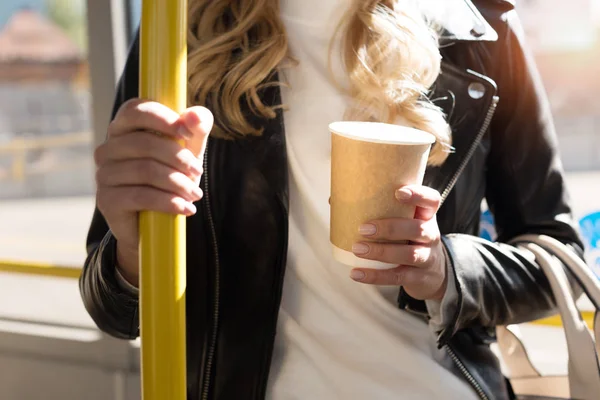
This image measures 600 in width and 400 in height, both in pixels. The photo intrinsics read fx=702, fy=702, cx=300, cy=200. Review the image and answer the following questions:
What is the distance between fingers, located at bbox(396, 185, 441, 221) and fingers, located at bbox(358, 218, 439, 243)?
0.01 m

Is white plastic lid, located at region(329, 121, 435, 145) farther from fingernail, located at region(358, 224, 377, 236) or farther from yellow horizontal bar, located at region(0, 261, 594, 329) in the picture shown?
yellow horizontal bar, located at region(0, 261, 594, 329)

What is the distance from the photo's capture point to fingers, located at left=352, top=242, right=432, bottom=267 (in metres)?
0.85

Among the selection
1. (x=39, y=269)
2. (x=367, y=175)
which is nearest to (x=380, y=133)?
(x=367, y=175)

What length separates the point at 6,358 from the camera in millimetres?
2188

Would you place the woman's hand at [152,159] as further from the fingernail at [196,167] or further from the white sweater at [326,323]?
the white sweater at [326,323]

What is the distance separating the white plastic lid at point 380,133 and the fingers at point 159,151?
7.5 inches

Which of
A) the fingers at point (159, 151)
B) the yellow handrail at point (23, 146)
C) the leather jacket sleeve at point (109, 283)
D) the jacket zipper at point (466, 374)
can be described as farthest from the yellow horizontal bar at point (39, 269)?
the fingers at point (159, 151)

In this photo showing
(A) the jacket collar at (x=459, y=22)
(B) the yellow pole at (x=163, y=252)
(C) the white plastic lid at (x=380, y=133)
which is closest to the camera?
(B) the yellow pole at (x=163, y=252)

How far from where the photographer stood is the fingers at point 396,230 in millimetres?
851

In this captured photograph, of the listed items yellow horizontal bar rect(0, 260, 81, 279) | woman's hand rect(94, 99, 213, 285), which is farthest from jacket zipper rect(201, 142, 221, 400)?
yellow horizontal bar rect(0, 260, 81, 279)

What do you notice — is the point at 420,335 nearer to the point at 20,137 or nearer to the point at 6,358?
the point at 6,358

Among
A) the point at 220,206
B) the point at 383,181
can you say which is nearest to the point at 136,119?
the point at 383,181

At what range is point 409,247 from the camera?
0.89 m

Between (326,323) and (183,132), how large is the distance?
1.56ft
